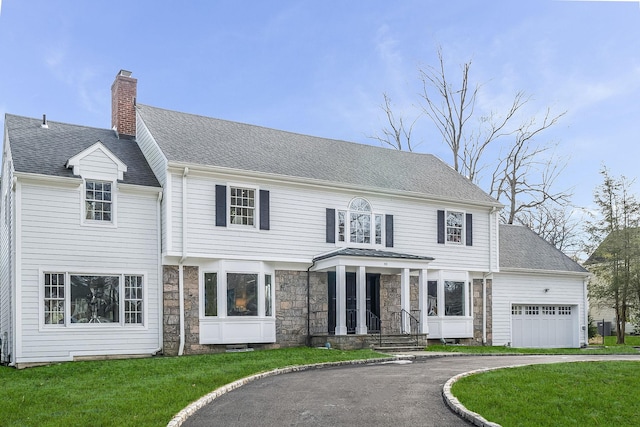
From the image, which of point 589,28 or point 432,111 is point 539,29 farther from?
point 432,111

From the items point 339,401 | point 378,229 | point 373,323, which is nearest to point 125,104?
point 378,229

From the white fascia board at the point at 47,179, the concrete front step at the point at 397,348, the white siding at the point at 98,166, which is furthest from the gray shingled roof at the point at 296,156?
the concrete front step at the point at 397,348

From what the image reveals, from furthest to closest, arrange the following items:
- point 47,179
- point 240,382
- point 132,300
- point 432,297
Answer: point 432,297
point 132,300
point 47,179
point 240,382

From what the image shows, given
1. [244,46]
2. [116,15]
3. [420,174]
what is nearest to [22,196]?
[116,15]

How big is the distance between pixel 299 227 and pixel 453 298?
666 centimetres

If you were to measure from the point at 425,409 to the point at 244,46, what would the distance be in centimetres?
1285

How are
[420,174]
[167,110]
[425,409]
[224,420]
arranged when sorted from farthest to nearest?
[420,174] < [167,110] < [425,409] < [224,420]

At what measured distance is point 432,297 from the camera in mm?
23250

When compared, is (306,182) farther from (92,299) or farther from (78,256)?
(92,299)

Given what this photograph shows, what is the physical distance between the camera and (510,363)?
50.0 feet

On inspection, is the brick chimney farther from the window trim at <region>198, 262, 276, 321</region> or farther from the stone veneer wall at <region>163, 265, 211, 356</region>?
the window trim at <region>198, 262, 276, 321</region>

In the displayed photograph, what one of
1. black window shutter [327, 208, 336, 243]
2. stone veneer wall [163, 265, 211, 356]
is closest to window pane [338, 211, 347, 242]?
black window shutter [327, 208, 336, 243]

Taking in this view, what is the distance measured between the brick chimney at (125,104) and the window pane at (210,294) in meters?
5.89

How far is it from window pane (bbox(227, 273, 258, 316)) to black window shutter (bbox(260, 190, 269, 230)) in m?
1.52
